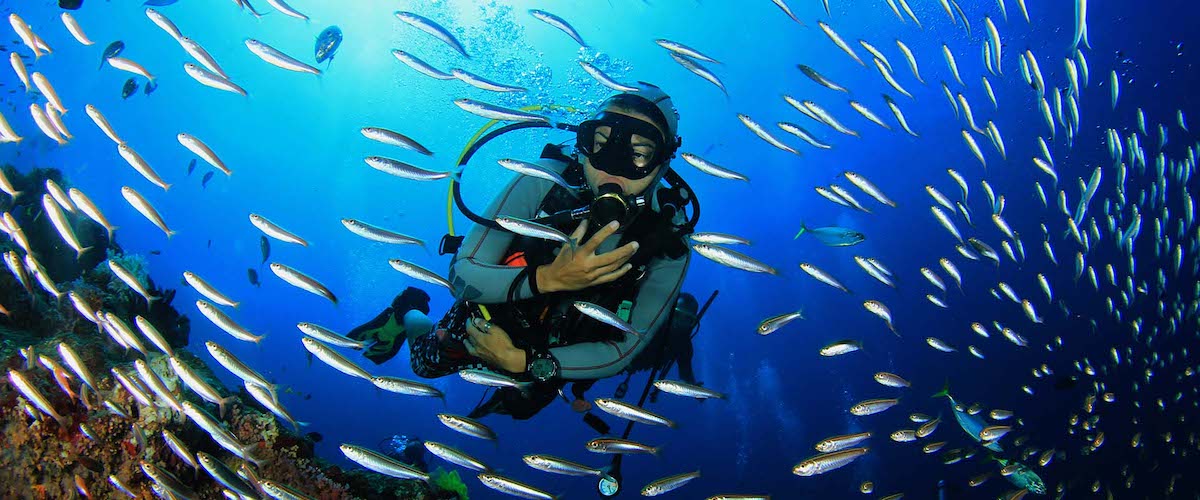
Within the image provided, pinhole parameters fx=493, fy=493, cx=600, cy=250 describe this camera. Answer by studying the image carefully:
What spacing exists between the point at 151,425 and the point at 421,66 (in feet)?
12.9

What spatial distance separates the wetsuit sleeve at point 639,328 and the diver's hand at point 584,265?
734mm

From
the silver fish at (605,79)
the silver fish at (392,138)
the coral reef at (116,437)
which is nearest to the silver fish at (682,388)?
the silver fish at (392,138)

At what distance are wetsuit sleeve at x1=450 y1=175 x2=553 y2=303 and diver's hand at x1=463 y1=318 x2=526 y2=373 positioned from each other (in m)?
0.19

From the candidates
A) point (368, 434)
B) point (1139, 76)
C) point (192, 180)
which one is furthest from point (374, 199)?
point (1139, 76)

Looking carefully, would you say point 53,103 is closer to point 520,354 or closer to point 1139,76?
point 520,354

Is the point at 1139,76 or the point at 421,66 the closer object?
the point at 421,66

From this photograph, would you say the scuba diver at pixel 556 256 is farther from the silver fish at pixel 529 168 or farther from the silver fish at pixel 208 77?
the silver fish at pixel 208 77

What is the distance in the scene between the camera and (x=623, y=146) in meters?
3.48

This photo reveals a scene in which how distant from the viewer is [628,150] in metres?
3.48

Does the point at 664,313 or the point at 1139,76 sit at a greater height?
the point at 1139,76

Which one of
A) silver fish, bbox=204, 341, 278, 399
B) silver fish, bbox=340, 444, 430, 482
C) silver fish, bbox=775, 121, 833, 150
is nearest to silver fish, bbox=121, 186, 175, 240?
silver fish, bbox=204, 341, 278, 399

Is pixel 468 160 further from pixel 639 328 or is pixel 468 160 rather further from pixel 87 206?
pixel 87 206

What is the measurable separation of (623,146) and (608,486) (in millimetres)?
3041

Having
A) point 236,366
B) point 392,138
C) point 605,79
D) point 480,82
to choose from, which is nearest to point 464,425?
point 236,366
